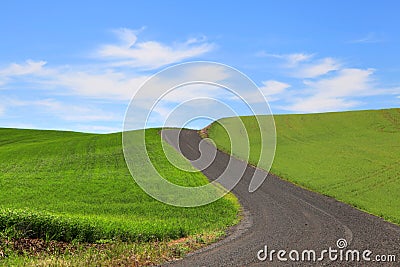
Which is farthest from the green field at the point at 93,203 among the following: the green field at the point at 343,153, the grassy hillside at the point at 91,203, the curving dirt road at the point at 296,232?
the green field at the point at 343,153

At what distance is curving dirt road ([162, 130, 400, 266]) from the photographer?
13688 millimetres

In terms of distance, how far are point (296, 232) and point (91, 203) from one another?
13.4m

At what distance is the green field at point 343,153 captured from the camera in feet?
102

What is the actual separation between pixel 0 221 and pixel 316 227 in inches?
521

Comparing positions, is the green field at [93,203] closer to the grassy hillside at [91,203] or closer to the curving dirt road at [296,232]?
the grassy hillside at [91,203]

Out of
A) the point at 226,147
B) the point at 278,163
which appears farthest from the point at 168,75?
the point at 226,147

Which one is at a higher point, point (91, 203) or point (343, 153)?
point (343, 153)

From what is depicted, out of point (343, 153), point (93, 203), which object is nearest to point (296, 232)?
point (93, 203)

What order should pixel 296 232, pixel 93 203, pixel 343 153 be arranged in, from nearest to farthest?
1. pixel 296 232
2. pixel 93 203
3. pixel 343 153

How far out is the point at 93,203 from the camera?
1044 inches

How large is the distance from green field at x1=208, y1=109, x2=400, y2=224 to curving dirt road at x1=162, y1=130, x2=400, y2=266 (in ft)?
8.62

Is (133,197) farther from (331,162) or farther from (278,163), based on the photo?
(331,162)

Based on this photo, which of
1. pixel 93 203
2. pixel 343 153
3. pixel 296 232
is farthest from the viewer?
pixel 343 153

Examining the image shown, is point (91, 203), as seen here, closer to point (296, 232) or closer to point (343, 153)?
point (296, 232)
